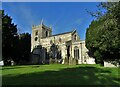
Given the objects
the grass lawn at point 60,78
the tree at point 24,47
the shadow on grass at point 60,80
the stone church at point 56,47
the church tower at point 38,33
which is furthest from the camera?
the church tower at point 38,33

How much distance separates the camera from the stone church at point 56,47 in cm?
6525

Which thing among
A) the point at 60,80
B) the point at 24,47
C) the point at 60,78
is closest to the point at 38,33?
the point at 24,47

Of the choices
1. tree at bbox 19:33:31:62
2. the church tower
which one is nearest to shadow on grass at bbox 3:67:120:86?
tree at bbox 19:33:31:62

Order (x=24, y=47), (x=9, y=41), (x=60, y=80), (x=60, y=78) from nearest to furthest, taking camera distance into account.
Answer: (x=60, y=80) → (x=60, y=78) → (x=9, y=41) → (x=24, y=47)

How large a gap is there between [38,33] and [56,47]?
14.1m

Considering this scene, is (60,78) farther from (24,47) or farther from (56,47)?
(56,47)

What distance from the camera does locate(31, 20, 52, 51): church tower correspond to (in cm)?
8331

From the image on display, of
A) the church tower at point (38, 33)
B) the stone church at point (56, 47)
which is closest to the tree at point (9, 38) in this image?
the stone church at point (56, 47)

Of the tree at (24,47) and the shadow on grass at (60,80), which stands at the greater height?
the tree at (24,47)

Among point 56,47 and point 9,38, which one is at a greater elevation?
point 9,38

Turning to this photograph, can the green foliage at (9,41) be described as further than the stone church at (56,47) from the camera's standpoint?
No

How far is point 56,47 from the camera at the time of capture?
7406 cm

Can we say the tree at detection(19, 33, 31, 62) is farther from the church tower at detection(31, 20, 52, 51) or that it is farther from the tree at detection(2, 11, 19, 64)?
the tree at detection(2, 11, 19, 64)

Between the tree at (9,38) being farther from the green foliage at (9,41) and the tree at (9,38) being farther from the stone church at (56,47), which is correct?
the stone church at (56,47)
